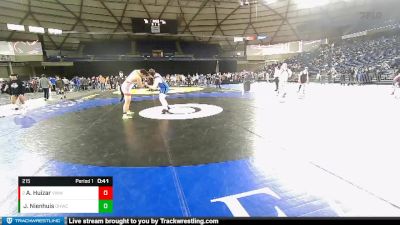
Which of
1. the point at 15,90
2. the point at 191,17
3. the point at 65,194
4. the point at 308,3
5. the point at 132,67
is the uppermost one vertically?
the point at 308,3

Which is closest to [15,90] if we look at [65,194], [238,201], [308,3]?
[65,194]

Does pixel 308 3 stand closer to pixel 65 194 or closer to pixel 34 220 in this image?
pixel 65 194

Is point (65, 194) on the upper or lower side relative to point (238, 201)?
upper

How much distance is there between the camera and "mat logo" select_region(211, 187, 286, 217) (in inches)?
67.4

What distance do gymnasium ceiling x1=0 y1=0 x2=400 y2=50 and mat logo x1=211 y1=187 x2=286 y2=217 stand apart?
22065 millimetres

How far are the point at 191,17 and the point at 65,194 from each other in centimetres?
2954

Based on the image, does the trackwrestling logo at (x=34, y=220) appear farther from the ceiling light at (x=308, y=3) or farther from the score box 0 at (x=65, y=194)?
the ceiling light at (x=308, y=3)

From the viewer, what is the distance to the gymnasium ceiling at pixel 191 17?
72.2 feet

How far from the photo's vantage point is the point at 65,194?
1.58 m

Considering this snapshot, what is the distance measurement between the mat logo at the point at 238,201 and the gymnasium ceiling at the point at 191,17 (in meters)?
22.1

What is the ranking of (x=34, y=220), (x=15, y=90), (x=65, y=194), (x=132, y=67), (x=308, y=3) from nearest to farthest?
1. (x=34, y=220)
2. (x=65, y=194)
3. (x=15, y=90)
4. (x=308, y=3)
5. (x=132, y=67)

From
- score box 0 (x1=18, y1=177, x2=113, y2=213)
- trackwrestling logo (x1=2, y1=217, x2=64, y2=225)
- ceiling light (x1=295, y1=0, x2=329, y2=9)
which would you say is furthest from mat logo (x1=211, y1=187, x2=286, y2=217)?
ceiling light (x1=295, y1=0, x2=329, y2=9)

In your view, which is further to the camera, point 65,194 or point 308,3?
point 308,3

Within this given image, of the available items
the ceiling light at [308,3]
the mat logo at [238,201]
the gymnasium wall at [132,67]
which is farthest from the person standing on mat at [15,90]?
the ceiling light at [308,3]
